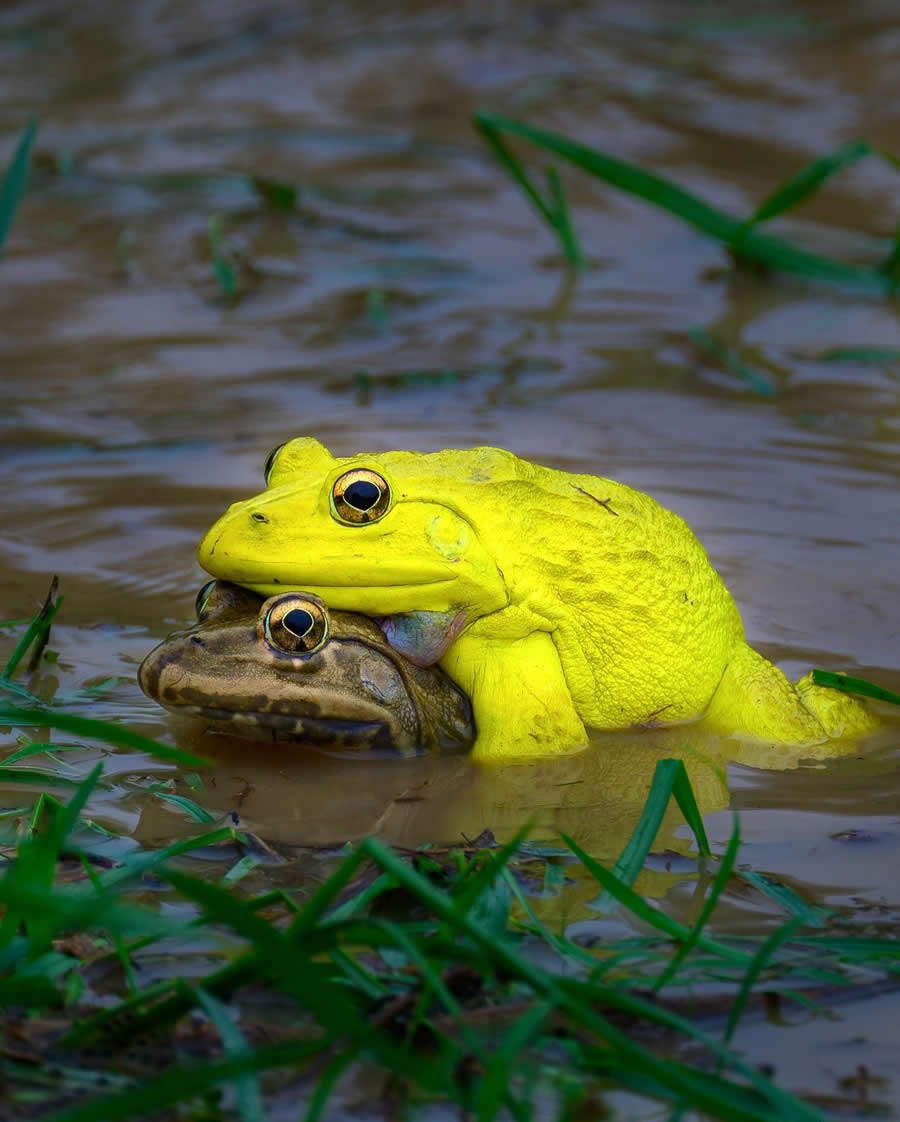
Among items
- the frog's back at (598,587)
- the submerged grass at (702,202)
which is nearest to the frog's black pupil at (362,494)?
the frog's back at (598,587)

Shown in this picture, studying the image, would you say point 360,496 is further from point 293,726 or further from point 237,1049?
point 237,1049

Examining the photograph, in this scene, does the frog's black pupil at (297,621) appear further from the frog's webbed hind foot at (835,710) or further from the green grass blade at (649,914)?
the frog's webbed hind foot at (835,710)

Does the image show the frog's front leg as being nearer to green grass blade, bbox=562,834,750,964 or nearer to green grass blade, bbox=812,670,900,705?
green grass blade, bbox=812,670,900,705

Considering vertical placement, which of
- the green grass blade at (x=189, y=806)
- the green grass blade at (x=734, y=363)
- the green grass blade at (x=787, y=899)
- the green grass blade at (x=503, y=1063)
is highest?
the green grass blade at (x=734, y=363)

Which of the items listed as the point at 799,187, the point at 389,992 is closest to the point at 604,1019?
the point at 389,992

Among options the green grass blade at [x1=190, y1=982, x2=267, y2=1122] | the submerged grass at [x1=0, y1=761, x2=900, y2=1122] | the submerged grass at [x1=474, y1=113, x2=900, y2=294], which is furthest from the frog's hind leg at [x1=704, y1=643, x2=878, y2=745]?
the submerged grass at [x1=474, y1=113, x2=900, y2=294]

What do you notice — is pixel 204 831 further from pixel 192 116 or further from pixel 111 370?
pixel 192 116

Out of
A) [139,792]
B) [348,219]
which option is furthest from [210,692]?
[348,219]
